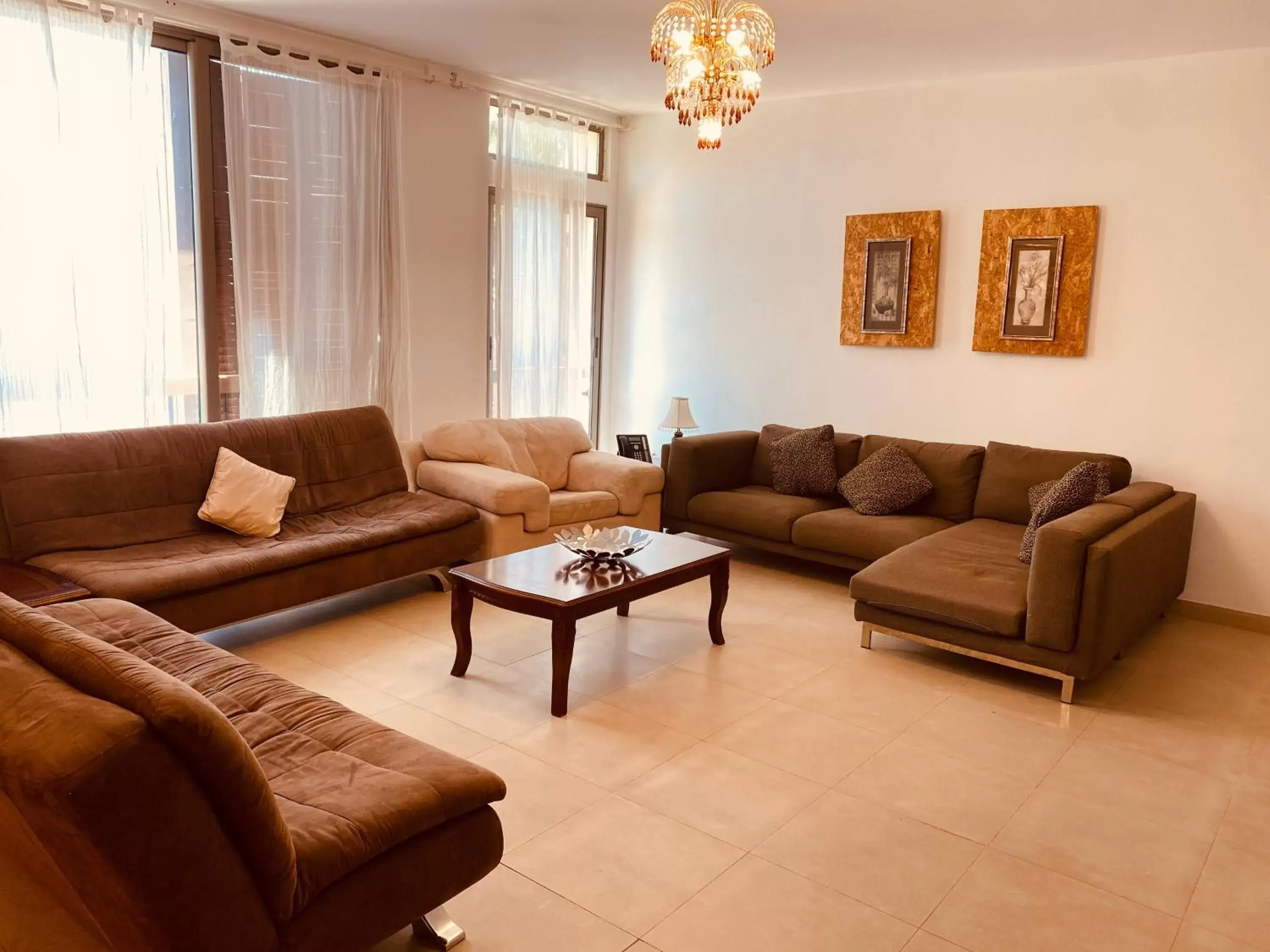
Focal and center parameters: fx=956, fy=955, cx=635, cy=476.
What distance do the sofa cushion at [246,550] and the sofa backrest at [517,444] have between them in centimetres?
38

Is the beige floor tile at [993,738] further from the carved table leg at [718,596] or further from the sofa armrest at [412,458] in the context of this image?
the sofa armrest at [412,458]

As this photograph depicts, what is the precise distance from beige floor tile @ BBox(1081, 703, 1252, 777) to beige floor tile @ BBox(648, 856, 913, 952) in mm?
1489

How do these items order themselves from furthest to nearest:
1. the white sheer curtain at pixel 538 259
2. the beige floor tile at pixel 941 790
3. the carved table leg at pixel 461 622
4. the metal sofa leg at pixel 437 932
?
the white sheer curtain at pixel 538 259
the carved table leg at pixel 461 622
the beige floor tile at pixel 941 790
the metal sofa leg at pixel 437 932

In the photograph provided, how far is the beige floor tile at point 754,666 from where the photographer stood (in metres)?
3.77

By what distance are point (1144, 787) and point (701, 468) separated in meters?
3.06

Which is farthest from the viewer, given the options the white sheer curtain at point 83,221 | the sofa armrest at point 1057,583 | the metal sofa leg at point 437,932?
the white sheer curtain at point 83,221

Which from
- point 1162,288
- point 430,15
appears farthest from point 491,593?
point 1162,288

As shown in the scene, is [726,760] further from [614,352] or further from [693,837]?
[614,352]

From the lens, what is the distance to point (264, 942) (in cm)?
164

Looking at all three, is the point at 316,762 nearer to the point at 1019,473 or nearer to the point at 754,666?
the point at 754,666

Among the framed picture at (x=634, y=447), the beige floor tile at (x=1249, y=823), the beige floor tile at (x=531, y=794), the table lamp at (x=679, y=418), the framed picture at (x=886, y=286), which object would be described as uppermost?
the framed picture at (x=886, y=286)

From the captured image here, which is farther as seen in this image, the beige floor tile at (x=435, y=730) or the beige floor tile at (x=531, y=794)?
the beige floor tile at (x=435, y=730)

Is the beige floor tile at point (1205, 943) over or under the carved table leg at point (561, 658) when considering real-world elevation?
under

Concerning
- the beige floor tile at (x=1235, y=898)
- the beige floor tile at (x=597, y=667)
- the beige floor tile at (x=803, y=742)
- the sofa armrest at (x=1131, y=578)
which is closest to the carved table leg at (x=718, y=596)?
the beige floor tile at (x=597, y=667)
